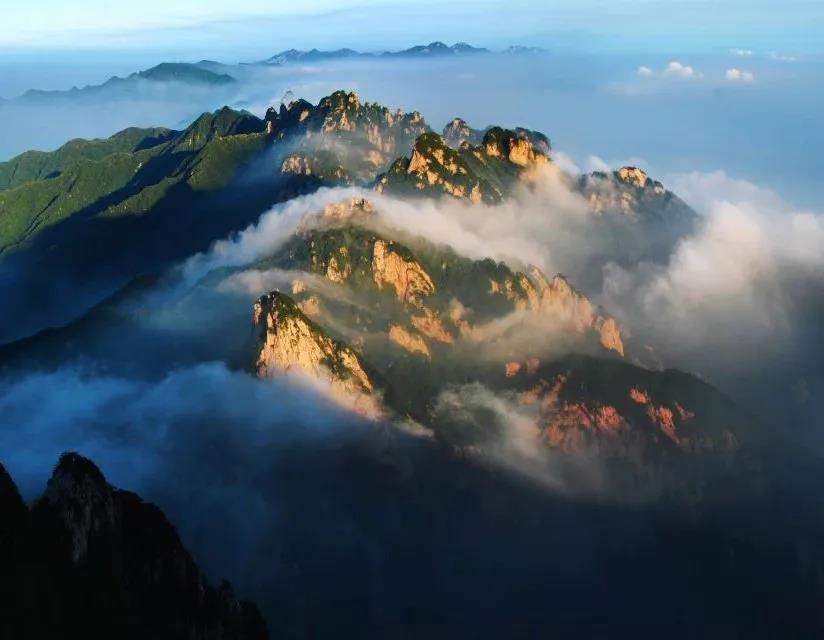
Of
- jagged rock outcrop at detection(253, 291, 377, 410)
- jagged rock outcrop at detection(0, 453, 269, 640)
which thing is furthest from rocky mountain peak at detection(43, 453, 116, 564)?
jagged rock outcrop at detection(253, 291, 377, 410)

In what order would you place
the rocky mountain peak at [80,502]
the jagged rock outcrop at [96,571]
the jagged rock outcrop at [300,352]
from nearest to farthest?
the jagged rock outcrop at [96,571], the rocky mountain peak at [80,502], the jagged rock outcrop at [300,352]

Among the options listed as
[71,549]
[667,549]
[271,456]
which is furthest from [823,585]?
[71,549]

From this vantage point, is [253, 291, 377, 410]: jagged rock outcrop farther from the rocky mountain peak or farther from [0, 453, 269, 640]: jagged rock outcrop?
the rocky mountain peak

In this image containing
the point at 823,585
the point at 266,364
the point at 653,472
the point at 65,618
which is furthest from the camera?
the point at 653,472

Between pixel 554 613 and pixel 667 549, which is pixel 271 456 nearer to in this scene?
pixel 554 613

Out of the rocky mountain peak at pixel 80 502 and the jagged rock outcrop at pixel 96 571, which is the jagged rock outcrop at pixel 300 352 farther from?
the rocky mountain peak at pixel 80 502

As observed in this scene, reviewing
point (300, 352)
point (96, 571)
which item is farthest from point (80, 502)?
point (300, 352)

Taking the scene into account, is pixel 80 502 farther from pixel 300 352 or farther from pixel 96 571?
pixel 300 352

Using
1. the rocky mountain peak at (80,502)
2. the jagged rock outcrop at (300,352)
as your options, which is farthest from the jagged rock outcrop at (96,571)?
the jagged rock outcrop at (300,352)
